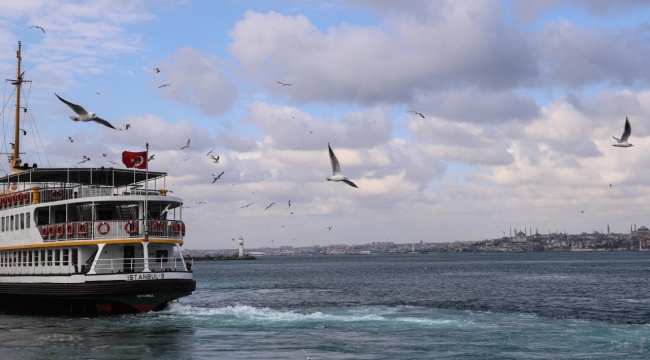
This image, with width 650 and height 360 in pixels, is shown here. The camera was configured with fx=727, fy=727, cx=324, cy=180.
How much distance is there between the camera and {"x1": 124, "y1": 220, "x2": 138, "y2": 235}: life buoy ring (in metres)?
38.7

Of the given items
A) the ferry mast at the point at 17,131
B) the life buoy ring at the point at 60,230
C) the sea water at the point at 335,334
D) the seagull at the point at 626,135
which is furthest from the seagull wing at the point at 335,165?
the ferry mast at the point at 17,131

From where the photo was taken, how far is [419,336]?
1252 inches

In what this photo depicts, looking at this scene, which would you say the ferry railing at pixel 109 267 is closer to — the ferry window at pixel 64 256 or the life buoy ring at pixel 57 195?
the ferry window at pixel 64 256

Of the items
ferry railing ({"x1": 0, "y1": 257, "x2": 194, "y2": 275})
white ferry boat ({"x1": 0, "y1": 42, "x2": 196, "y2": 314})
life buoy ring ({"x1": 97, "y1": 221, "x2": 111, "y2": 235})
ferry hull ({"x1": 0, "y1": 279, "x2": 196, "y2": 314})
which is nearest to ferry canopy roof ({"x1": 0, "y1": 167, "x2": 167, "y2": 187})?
white ferry boat ({"x1": 0, "y1": 42, "x2": 196, "y2": 314})

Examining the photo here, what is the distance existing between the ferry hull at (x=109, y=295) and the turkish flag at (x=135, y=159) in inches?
263

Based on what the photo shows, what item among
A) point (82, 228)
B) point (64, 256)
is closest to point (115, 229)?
point (82, 228)

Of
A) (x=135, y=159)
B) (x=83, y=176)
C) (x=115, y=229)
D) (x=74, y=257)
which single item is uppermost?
(x=135, y=159)

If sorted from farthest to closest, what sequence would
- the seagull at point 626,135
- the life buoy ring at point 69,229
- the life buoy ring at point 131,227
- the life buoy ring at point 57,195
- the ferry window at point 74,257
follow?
the life buoy ring at point 57,195
the ferry window at point 74,257
the life buoy ring at point 69,229
the life buoy ring at point 131,227
the seagull at point 626,135

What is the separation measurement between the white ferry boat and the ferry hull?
0.17 ft

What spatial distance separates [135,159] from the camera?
1582 inches

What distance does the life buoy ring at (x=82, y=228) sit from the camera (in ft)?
128

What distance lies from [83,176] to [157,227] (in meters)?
8.19

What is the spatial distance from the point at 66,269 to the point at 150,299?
20.5ft

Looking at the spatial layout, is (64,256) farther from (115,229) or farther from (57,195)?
(115,229)
